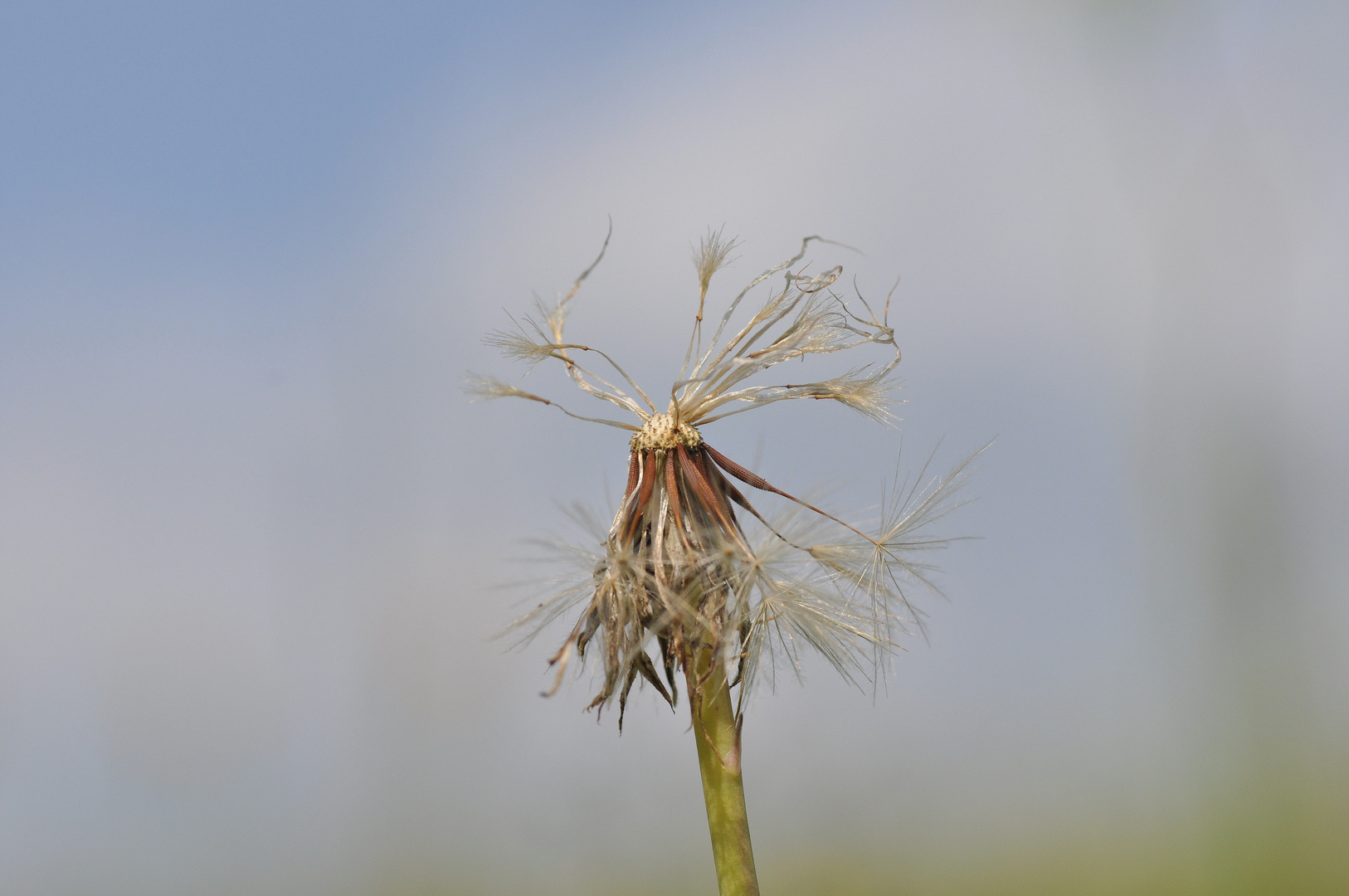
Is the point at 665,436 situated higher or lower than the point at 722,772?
higher

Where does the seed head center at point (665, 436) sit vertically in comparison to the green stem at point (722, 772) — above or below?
above

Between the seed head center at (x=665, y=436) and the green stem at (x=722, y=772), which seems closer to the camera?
the green stem at (x=722, y=772)

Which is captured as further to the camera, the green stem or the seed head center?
the seed head center

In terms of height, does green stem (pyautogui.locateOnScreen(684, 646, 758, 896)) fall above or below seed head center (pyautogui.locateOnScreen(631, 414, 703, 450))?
below

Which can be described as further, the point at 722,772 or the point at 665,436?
the point at 665,436
